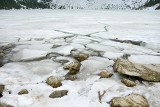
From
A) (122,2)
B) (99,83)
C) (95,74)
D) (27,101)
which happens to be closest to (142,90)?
(99,83)

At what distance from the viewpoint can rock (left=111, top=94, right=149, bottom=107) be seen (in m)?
1.70

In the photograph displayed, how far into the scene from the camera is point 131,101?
5.73ft

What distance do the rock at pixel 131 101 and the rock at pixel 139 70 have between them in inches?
17.6

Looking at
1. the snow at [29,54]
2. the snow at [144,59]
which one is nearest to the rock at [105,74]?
the snow at [144,59]

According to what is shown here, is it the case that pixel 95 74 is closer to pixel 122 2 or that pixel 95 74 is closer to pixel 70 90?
pixel 70 90

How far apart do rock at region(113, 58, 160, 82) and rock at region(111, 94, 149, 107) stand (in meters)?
0.45

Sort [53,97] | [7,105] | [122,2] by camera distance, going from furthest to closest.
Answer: [122,2], [53,97], [7,105]

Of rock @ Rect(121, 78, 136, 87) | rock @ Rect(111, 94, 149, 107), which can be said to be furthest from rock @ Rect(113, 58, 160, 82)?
rock @ Rect(111, 94, 149, 107)

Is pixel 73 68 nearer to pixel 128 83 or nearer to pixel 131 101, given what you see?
pixel 128 83

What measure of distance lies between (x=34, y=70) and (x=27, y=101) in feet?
2.61

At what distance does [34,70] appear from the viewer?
103 inches

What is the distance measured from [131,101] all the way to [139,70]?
0.66 metres

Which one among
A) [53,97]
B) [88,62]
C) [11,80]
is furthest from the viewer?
[88,62]

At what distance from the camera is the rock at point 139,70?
2254mm
